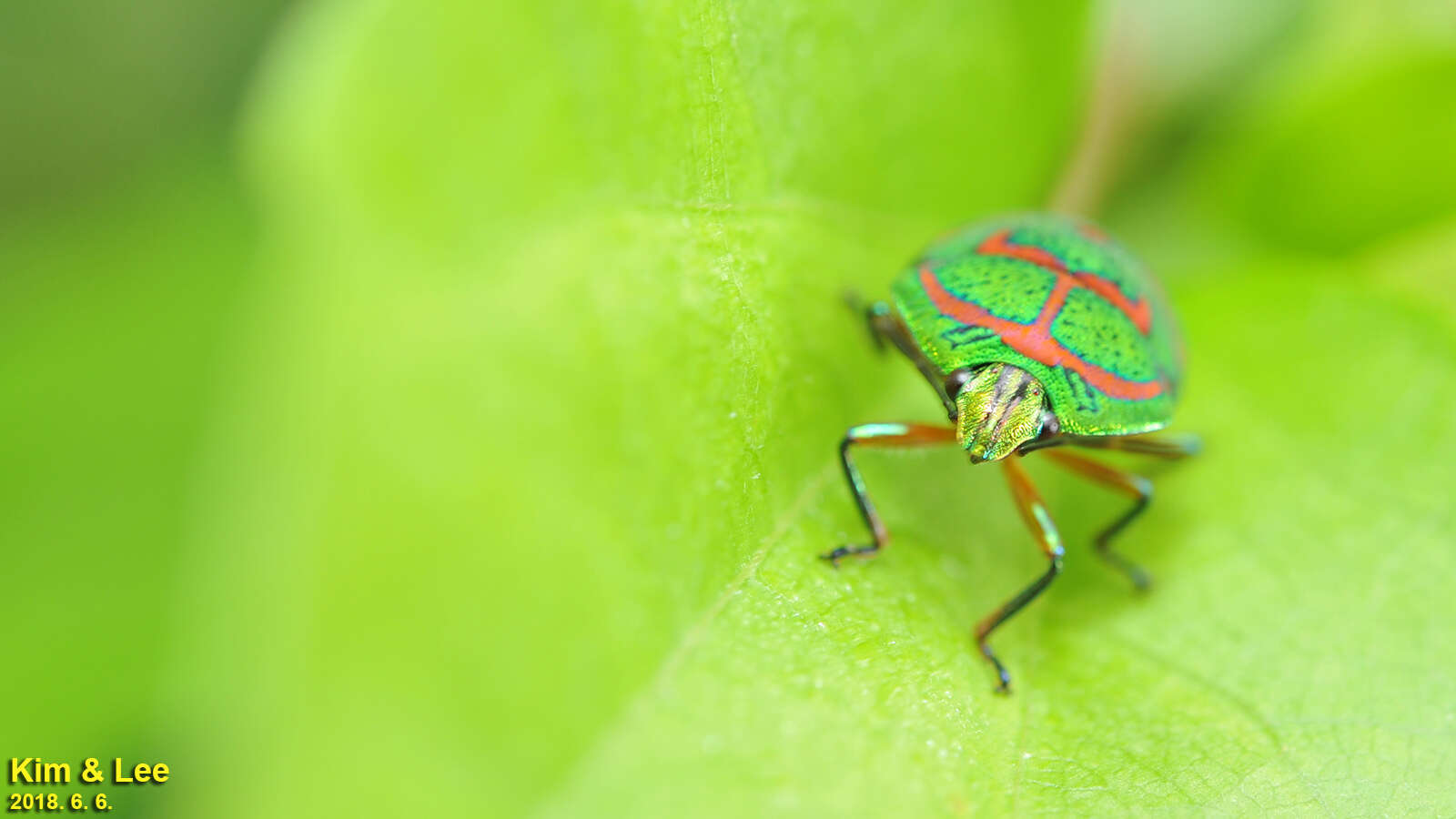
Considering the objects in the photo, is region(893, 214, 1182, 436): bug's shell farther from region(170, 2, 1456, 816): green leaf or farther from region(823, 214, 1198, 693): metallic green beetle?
region(170, 2, 1456, 816): green leaf

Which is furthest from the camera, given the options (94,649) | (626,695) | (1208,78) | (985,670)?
(1208,78)

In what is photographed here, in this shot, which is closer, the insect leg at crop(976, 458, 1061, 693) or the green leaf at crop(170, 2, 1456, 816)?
the green leaf at crop(170, 2, 1456, 816)

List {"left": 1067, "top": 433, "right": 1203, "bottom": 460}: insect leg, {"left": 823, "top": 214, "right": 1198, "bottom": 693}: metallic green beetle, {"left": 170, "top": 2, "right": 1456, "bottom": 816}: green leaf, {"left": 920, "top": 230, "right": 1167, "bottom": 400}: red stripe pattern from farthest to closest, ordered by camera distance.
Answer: {"left": 1067, "top": 433, "right": 1203, "bottom": 460}: insect leg → {"left": 920, "top": 230, "right": 1167, "bottom": 400}: red stripe pattern → {"left": 823, "top": 214, "right": 1198, "bottom": 693}: metallic green beetle → {"left": 170, "top": 2, "right": 1456, "bottom": 816}: green leaf

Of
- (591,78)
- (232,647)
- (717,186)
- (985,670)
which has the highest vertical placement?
(591,78)

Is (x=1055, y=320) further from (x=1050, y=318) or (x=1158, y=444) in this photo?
(x=1158, y=444)

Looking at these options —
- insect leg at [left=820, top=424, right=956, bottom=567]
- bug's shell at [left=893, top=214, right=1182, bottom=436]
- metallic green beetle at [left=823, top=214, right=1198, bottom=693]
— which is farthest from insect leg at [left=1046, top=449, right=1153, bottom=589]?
insect leg at [left=820, top=424, right=956, bottom=567]

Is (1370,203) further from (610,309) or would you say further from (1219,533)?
(610,309)

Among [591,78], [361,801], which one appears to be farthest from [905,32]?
[361,801]
